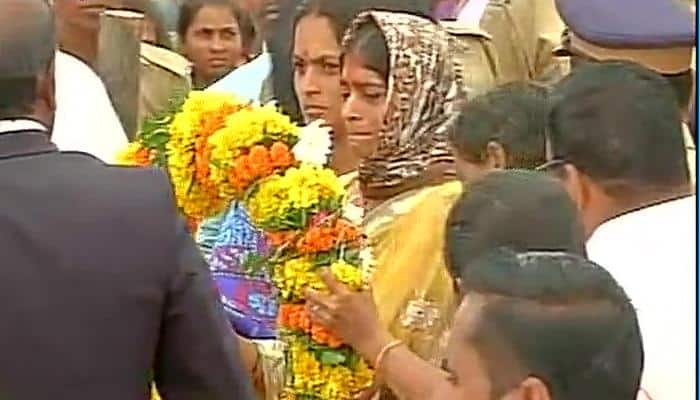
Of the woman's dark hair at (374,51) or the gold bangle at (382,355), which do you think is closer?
the gold bangle at (382,355)

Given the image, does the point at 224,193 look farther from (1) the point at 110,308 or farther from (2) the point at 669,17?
(2) the point at 669,17

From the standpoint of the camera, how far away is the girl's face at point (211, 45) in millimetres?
5180

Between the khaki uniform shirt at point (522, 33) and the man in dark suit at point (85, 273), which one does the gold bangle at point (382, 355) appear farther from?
the khaki uniform shirt at point (522, 33)

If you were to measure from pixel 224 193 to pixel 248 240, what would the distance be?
0.13 m

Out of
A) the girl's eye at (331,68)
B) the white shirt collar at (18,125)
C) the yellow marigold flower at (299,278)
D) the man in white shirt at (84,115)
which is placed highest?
the white shirt collar at (18,125)

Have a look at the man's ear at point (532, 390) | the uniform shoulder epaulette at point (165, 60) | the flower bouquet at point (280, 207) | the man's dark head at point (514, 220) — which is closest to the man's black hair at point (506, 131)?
the flower bouquet at point (280, 207)

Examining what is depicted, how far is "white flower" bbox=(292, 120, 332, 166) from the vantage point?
2.86 metres

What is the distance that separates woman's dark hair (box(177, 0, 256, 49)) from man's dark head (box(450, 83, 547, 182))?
2070 mm

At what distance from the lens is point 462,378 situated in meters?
2.09

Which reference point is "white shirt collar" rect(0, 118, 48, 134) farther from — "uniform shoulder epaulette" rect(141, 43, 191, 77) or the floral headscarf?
"uniform shoulder epaulette" rect(141, 43, 191, 77)

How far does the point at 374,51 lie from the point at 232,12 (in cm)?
196

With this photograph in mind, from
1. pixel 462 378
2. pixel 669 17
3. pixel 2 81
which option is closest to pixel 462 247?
pixel 462 378

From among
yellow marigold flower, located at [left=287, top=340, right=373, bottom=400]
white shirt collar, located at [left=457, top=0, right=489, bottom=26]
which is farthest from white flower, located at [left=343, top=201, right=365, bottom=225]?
white shirt collar, located at [left=457, top=0, right=489, bottom=26]

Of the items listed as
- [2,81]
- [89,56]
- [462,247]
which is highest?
[2,81]
